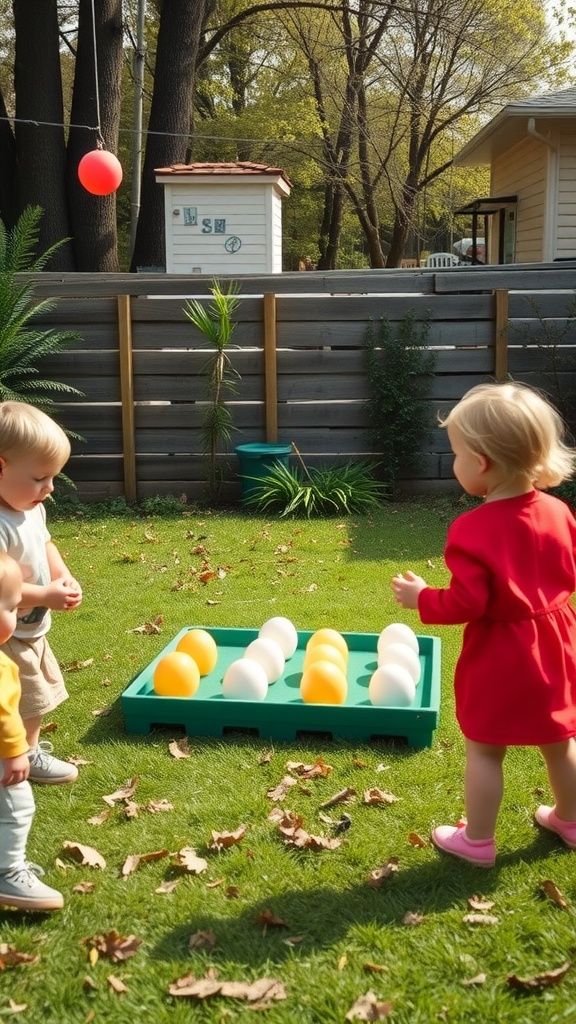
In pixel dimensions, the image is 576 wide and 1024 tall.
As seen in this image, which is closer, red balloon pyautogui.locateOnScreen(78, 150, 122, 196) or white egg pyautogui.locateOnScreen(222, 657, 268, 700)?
white egg pyautogui.locateOnScreen(222, 657, 268, 700)

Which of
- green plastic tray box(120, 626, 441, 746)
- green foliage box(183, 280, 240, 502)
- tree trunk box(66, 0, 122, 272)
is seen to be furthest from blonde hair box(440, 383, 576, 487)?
tree trunk box(66, 0, 122, 272)

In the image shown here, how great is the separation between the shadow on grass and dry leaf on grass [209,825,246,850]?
0.36 meters

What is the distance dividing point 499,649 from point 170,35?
1343 centimetres

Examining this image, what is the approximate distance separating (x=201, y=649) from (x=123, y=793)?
1.12 metres

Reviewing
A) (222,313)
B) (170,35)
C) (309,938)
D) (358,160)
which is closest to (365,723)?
(309,938)

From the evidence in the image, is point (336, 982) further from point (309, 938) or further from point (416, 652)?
point (416, 652)

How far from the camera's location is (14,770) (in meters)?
2.67

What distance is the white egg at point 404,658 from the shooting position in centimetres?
442

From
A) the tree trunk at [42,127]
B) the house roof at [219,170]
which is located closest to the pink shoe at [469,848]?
the tree trunk at [42,127]

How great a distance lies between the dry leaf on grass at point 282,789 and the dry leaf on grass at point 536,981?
1262 millimetres

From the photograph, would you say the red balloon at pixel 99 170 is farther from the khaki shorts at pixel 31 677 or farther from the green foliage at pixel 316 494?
the khaki shorts at pixel 31 677

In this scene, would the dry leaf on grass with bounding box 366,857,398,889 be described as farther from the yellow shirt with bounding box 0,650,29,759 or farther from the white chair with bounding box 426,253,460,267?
the white chair with bounding box 426,253,460,267

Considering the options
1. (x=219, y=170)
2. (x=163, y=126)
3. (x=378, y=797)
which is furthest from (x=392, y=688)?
(x=163, y=126)

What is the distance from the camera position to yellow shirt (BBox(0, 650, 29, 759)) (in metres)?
2.60
